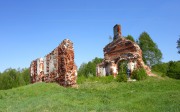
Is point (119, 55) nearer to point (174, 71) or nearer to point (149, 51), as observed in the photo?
point (174, 71)

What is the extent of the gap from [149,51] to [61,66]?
3138 centimetres

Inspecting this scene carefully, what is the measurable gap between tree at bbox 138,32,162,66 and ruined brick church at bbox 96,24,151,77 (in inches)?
600

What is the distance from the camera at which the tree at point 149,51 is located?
46281 millimetres

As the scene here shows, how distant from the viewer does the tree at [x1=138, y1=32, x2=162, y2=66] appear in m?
46.3

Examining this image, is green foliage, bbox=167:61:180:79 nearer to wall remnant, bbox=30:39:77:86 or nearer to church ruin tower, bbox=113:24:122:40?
church ruin tower, bbox=113:24:122:40

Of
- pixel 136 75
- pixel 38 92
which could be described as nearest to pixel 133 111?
pixel 38 92

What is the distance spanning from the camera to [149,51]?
46.4m

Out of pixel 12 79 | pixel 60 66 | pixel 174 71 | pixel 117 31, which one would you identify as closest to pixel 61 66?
pixel 60 66

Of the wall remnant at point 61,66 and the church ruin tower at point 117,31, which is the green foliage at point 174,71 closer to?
the church ruin tower at point 117,31

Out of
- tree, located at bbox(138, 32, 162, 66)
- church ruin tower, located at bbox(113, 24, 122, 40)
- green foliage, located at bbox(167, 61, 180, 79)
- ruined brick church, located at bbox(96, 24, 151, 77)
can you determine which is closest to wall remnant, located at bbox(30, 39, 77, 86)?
ruined brick church, located at bbox(96, 24, 151, 77)

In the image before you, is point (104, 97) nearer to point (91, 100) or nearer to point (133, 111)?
point (91, 100)

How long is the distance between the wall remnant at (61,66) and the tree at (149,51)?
29.8 metres

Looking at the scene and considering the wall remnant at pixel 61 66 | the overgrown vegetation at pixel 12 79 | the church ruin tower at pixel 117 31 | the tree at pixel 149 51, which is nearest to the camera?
the wall remnant at pixel 61 66

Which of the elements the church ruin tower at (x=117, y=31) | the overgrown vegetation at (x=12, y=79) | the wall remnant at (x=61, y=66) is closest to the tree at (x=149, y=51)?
the church ruin tower at (x=117, y=31)
